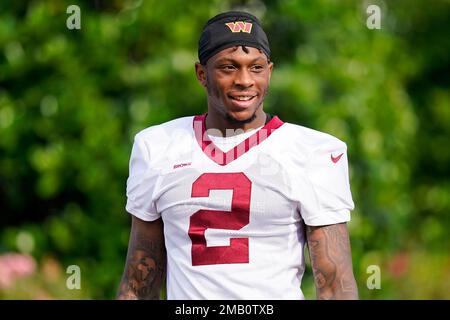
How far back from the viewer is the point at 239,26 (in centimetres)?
412

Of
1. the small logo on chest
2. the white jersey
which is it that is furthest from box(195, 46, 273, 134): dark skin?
the small logo on chest

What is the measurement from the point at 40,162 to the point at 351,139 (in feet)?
9.11

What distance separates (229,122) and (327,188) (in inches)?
19.6

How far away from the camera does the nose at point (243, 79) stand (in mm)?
4047

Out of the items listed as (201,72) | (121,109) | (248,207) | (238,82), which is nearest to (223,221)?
(248,207)

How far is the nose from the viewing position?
159 inches

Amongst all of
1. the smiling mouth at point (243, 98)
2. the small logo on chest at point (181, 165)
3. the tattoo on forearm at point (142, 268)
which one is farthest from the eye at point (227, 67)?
the tattoo on forearm at point (142, 268)

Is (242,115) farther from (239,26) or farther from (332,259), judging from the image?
(332,259)

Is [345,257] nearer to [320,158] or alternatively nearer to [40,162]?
[320,158]

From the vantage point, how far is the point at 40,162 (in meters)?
9.12

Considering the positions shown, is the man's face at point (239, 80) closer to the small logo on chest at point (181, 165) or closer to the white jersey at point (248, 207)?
the white jersey at point (248, 207)

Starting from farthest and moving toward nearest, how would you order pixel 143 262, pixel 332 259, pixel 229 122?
pixel 143 262 → pixel 229 122 → pixel 332 259

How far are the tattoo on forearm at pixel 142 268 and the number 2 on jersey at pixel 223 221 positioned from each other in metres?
0.32

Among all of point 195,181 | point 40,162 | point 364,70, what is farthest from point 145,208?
point 364,70
